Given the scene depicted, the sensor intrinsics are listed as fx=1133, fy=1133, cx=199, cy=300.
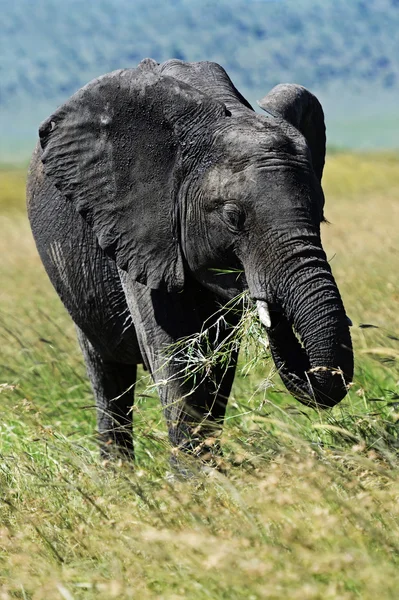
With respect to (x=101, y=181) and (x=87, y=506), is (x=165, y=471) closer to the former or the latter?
(x=87, y=506)

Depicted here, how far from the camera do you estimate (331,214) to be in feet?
78.2

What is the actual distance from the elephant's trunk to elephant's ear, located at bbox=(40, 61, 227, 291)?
2.26ft

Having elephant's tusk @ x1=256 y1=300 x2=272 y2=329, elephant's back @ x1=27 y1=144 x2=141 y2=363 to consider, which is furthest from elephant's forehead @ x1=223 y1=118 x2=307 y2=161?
elephant's back @ x1=27 y1=144 x2=141 y2=363

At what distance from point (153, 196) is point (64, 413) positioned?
2.57m

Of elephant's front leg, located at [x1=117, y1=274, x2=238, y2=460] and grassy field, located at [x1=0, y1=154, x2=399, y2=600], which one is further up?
elephant's front leg, located at [x1=117, y1=274, x2=238, y2=460]

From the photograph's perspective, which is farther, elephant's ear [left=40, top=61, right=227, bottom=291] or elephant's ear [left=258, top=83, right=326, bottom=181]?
elephant's ear [left=258, top=83, right=326, bottom=181]

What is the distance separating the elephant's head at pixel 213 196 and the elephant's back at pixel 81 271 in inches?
23.4

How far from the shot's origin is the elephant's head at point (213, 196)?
14.8ft

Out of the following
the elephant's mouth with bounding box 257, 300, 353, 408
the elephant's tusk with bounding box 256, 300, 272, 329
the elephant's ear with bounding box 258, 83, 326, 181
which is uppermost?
the elephant's ear with bounding box 258, 83, 326, 181

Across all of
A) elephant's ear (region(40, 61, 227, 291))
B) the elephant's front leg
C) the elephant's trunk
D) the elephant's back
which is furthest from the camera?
the elephant's back

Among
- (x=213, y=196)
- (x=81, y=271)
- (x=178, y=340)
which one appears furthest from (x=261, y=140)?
(x=81, y=271)

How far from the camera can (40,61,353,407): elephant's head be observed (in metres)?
4.51

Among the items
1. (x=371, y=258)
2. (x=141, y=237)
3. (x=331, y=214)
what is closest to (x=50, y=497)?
(x=141, y=237)

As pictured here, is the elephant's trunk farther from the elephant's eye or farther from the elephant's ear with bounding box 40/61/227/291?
the elephant's ear with bounding box 40/61/227/291
